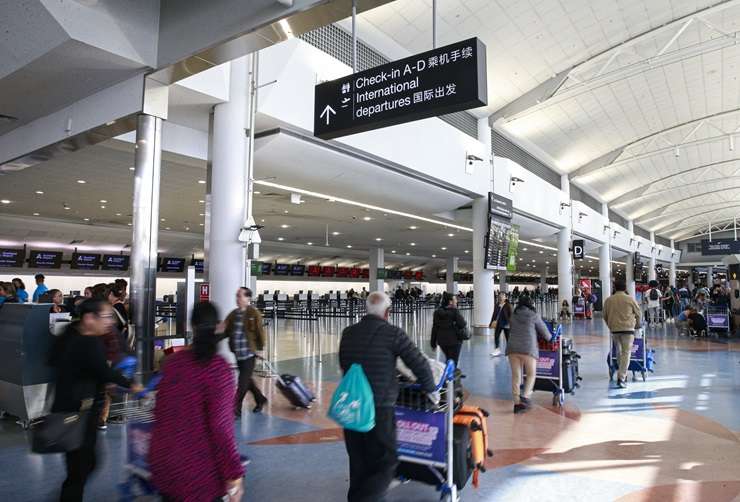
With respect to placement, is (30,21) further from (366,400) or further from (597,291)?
(597,291)

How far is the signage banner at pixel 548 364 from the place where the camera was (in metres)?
6.68

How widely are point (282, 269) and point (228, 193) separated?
2637 centimetres

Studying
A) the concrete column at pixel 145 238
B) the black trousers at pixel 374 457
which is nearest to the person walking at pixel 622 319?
the black trousers at pixel 374 457

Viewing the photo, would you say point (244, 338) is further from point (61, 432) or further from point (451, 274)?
point (451, 274)

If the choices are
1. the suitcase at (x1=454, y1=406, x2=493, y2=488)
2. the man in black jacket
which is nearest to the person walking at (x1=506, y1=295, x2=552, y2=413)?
the suitcase at (x1=454, y1=406, x2=493, y2=488)

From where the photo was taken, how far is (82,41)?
5211 mm

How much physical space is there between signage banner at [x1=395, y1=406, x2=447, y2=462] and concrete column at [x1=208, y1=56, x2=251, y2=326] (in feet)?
16.1

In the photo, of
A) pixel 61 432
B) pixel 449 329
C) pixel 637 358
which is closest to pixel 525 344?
pixel 449 329

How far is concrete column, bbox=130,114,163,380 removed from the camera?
237 inches

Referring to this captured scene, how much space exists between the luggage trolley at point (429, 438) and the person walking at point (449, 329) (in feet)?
11.4

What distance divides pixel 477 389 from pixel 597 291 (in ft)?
92.1

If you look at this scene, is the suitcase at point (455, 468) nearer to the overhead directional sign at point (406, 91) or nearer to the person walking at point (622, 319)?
Answer: the overhead directional sign at point (406, 91)

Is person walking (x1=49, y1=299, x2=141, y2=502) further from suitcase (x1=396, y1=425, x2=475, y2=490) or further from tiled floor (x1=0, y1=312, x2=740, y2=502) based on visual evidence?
suitcase (x1=396, y1=425, x2=475, y2=490)

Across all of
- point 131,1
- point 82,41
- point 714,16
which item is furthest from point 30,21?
point 714,16
